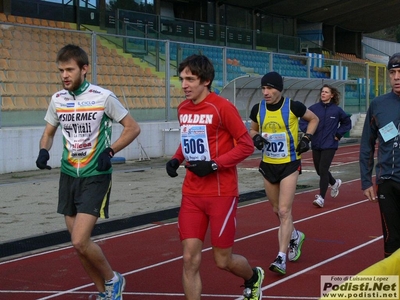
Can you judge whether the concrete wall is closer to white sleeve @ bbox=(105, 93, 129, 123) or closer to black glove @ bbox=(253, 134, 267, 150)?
black glove @ bbox=(253, 134, 267, 150)

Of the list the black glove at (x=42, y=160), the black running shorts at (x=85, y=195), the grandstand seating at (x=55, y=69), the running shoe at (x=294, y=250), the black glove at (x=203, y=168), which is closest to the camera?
the black glove at (x=203, y=168)

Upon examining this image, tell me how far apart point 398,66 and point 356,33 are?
145 feet

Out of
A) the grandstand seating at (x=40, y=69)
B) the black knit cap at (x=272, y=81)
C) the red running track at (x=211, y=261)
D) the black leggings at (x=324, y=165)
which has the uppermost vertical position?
the grandstand seating at (x=40, y=69)

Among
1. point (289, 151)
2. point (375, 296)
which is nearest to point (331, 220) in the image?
point (289, 151)

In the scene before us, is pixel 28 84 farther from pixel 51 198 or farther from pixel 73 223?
pixel 73 223

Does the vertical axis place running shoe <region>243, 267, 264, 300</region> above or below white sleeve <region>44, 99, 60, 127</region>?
below

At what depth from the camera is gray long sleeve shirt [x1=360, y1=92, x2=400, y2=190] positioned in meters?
5.61

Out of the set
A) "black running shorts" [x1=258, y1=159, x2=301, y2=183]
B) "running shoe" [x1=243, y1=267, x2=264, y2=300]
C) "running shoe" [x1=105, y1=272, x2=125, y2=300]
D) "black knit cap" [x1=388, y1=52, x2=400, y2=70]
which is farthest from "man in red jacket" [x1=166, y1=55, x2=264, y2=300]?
"black running shorts" [x1=258, y1=159, x2=301, y2=183]

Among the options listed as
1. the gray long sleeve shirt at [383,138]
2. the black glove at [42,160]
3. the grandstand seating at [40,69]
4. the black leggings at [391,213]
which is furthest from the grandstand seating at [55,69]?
the black leggings at [391,213]

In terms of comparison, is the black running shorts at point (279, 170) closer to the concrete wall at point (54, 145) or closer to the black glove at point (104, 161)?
the black glove at point (104, 161)

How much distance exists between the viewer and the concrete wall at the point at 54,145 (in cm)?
1609

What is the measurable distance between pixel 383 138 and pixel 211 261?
9.12 ft

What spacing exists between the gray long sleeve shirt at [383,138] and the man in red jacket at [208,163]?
98 centimetres

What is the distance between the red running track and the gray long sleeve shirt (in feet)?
4.24
